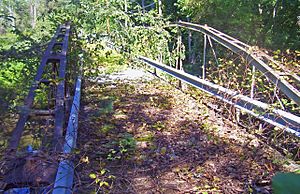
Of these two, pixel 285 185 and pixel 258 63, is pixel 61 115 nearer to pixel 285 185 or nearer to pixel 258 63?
pixel 285 185

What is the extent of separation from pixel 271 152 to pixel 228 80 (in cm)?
197

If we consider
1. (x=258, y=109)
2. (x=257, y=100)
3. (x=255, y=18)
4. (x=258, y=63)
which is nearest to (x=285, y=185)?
(x=258, y=109)

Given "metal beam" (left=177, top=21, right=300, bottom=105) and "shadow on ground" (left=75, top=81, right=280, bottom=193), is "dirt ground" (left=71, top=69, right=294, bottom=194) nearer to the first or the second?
"shadow on ground" (left=75, top=81, right=280, bottom=193)

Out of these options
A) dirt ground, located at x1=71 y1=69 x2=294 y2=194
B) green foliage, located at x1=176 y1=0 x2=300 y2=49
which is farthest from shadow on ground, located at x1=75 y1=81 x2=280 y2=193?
green foliage, located at x1=176 y1=0 x2=300 y2=49

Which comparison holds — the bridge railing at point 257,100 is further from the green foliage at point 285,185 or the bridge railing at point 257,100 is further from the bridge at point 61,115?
the green foliage at point 285,185

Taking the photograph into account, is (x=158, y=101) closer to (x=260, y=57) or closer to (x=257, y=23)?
(x=260, y=57)

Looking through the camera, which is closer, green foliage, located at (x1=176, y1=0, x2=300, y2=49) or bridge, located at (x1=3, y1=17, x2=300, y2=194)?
bridge, located at (x1=3, y1=17, x2=300, y2=194)

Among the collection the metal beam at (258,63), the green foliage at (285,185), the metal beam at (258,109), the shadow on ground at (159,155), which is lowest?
the shadow on ground at (159,155)

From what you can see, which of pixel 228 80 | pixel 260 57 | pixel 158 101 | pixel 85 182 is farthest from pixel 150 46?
pixel 85 182

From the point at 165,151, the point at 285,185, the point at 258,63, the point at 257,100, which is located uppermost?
the point at 285,185

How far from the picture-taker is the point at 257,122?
4.51 metres

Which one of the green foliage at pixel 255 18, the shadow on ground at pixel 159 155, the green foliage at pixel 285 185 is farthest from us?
the green foliage at pixel 255 18

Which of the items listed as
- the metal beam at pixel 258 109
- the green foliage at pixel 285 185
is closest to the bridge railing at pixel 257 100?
the metal beam at pixel 258 109

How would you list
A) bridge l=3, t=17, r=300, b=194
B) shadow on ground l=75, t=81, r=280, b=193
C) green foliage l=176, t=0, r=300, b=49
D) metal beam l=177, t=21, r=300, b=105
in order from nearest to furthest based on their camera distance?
bridge l=3, t=17, r=300, b=194 → shadow on ground l=75, t=81, r=280, b=193 → metal beam l=177, t=21, r=300, b=105 → green foliage l=176, t=0, r=300, b=49
